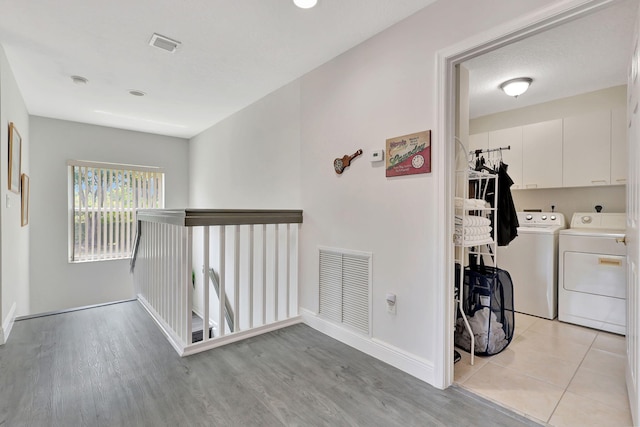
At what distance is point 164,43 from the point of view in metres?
2.48

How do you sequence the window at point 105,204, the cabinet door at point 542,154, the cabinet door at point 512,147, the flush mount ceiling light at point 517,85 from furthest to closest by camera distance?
the window at point 105,204
the cabinet door at point 512,147
the cabinet door at point 542,154
the flush mount ceiling light at point 517,85

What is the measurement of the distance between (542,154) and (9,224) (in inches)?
220

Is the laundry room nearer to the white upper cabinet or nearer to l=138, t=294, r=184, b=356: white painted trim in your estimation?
the white upper cabinet

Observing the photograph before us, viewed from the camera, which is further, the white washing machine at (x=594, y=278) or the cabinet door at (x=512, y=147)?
the cabinet door at (x=512, y=147)

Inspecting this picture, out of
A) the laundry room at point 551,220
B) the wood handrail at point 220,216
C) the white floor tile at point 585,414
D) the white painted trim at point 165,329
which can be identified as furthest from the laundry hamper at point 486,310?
the white painted trim at point 165,329

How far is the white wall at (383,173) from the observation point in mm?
1976

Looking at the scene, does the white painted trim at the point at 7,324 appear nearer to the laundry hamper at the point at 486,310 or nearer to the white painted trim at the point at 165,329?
the white painted trim at the point at 165,329

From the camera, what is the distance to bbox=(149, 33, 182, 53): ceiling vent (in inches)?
94.7

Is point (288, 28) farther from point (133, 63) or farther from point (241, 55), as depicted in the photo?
point (133, 63)

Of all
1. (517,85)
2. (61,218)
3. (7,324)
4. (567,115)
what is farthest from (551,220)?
(61,218)

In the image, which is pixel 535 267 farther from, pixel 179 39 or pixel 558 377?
pixel 179 39

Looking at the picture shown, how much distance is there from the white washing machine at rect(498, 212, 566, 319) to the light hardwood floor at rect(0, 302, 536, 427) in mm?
1981

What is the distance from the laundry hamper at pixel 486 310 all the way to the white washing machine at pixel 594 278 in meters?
1.08

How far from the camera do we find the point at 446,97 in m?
1.91
